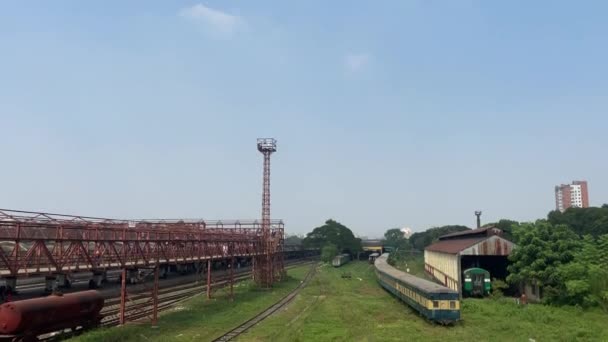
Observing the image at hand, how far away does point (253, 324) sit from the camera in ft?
114

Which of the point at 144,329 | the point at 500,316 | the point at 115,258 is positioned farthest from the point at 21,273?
the point at 500,316

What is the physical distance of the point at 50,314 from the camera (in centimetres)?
2606

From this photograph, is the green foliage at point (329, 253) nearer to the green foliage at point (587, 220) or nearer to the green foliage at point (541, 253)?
the green foliage at point (587, 220)

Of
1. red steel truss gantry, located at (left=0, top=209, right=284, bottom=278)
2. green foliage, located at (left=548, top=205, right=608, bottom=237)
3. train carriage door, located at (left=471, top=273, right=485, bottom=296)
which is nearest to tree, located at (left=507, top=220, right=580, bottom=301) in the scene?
train carriage door, located at (left=471, top=273, right=485, bottom=296)

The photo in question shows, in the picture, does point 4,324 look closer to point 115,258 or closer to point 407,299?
point 115,258

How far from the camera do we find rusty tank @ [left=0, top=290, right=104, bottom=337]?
936 inches

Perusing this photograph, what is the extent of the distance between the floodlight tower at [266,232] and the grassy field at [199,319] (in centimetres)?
731

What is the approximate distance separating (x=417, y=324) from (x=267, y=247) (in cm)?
3769

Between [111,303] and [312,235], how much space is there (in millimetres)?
113496

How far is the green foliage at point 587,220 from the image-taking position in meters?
96.6

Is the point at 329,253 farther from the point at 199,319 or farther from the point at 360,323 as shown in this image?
the point at 360,323

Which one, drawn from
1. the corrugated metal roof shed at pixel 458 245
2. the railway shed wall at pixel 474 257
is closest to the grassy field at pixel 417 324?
the railway shed wall at pixel 474 257

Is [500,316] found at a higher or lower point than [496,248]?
lower

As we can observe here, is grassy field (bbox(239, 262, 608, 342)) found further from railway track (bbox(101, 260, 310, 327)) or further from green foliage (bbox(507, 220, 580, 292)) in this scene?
railway track (bbox(101, 260, 310, 327))
